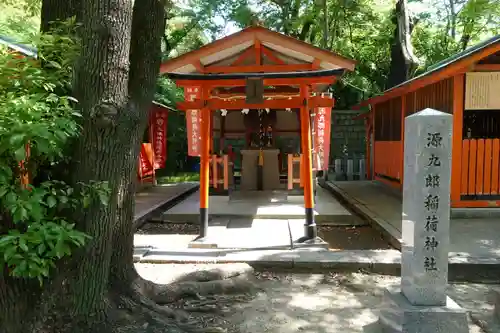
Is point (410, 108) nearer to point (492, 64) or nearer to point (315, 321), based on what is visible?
point (492, 64)

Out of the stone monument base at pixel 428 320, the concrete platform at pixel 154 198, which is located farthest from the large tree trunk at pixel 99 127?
the concrete platform at pixel 154 198

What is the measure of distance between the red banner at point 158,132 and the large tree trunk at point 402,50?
9.46m

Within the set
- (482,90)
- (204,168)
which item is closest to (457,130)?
(482,90)

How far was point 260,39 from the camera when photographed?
307 inches

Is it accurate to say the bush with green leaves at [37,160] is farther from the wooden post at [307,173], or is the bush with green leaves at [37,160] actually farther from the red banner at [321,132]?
the red banner at [321,132]

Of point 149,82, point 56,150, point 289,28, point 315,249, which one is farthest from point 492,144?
point 289,28

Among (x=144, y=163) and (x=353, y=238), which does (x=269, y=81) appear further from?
(x=144, y=163)

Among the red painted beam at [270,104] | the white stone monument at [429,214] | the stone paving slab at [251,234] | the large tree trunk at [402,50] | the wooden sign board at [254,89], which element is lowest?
the stone paving slab at [251,234]

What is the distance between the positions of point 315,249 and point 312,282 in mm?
1243

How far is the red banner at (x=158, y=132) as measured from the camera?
16.4 m

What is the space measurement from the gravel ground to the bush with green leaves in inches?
85.7

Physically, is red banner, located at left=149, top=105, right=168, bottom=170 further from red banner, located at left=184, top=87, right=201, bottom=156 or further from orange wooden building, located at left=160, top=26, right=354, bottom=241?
orange wooden building, located at left=160, top=26, right=354, bottom=241

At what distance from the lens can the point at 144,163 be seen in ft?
51.3

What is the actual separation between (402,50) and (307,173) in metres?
10.9
